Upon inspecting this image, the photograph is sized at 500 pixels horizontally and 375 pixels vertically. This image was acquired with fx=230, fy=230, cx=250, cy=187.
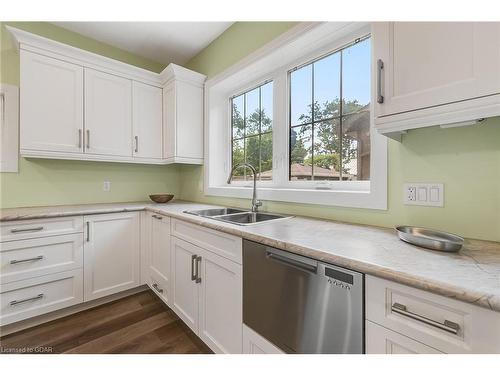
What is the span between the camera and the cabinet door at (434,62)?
2.38 feet

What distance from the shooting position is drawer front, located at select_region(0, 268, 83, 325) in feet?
5.48

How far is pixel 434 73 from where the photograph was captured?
82 centimetres

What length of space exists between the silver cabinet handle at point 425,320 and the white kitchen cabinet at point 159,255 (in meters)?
1.60

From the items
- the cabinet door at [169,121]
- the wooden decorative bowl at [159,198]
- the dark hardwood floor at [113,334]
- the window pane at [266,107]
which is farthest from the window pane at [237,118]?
the dark hardwood floor at [113,334]

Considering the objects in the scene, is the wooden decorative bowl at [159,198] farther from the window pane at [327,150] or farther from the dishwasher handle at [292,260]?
the dishwasher handle at [292,260]

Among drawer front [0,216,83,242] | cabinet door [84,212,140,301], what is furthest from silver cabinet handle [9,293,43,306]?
drawer front [0,216,83,242]

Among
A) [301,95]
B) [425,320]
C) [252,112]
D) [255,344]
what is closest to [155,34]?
[252,112]

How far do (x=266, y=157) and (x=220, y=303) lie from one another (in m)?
1.27

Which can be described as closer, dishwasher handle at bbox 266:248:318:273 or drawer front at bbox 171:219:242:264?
dishwasher handle at bbox 266:248:318:273

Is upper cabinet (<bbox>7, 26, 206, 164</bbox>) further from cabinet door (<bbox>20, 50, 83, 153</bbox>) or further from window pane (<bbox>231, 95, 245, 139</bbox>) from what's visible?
window pane (<bbox>231, 95, 245, 139</bbox>)

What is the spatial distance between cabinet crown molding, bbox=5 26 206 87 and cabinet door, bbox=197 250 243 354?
193 centimetres

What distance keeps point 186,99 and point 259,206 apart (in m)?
1.46

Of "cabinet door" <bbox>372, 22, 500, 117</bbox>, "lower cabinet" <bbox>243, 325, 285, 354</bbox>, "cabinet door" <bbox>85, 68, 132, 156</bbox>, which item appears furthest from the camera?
"cabinet door" <bbox>85, 68, 132, 156</bbox>
